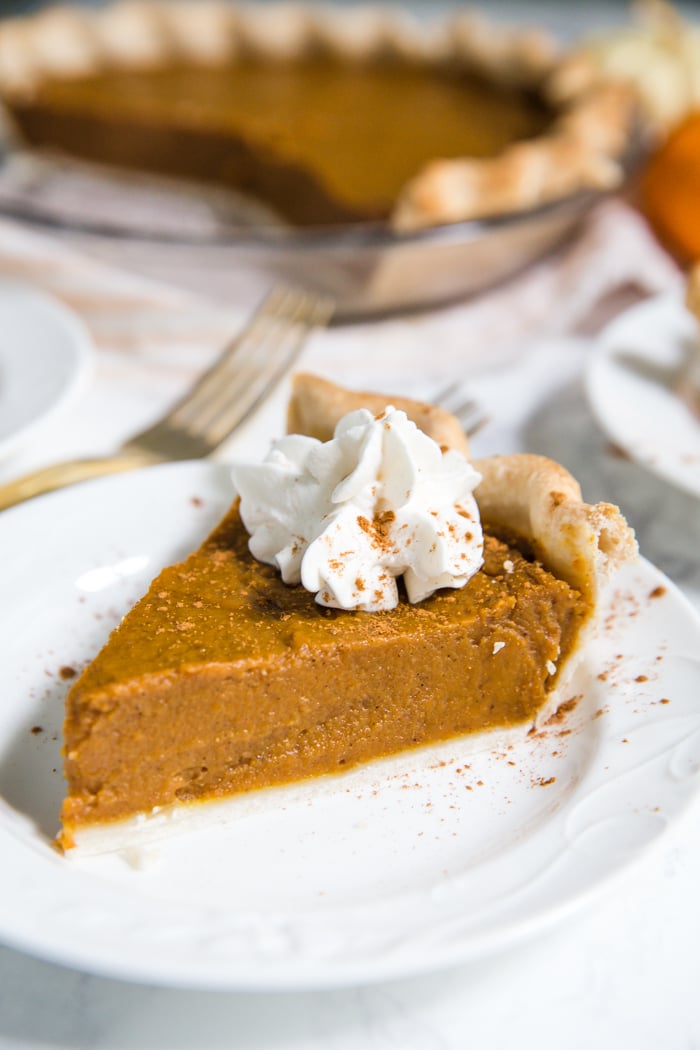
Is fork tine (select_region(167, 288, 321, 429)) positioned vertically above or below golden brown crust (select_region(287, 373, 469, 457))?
below

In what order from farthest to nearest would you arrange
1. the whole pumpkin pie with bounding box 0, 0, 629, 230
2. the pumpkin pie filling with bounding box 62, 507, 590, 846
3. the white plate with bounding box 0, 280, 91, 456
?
1. the whole pumpkin pie with bounding box 0, 0, 629, 230
2. the white plate with bounding box 0, 280, 91, 456
3. the pumpkin pie filling with bounding box 62, 507, 590, 846

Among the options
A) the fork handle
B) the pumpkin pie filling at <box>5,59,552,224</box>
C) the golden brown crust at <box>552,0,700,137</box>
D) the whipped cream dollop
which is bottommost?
the fork handle

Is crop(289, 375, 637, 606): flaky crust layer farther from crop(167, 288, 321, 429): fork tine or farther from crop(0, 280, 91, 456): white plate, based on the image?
crop(0, 280, 91, 456): white plate

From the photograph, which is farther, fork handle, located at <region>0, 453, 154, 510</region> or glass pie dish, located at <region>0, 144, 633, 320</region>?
glass pie dish, located at <region>0, 144, 633, 320</region>

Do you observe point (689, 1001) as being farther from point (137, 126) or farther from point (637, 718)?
point (137, 126)

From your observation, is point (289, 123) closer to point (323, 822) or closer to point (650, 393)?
point (650, 393)

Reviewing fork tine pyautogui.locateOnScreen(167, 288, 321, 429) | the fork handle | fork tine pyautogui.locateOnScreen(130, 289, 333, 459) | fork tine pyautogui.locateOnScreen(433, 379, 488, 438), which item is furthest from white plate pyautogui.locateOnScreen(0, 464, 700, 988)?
fork tine pyautogui.locateOnScreen(433, 379, 488, 438)

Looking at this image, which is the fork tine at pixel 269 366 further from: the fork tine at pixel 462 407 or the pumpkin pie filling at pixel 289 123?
the pumpkin pie filling at pixel 289 123
